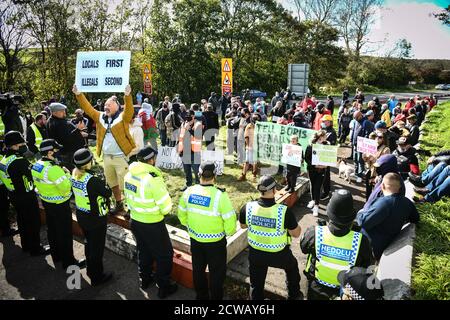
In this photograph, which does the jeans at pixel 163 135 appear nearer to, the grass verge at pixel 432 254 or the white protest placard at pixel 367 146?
the white protest placard at pixel 367 146

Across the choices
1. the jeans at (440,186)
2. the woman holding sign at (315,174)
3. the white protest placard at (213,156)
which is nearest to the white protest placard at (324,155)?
the woman holding sign at (315,174)

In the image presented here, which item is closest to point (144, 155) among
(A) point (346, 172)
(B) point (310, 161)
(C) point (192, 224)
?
(C) point (192, 224)

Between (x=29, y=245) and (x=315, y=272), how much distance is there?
5.22 m

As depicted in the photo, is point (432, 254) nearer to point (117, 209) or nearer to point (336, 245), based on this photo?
point (336, 245)

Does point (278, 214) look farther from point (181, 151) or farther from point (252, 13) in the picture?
point (252, 13)

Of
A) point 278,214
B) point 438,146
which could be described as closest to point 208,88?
point 438,146

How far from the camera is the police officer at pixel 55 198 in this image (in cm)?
490

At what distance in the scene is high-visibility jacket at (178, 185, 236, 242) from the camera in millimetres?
3779

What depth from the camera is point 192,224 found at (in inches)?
155

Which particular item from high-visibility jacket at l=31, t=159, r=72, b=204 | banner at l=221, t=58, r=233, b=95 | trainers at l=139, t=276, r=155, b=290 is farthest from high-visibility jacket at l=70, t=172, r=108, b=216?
banner at l=221, t=58, r=233, b=95

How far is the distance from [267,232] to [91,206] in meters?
2.66

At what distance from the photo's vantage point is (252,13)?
3184 cm

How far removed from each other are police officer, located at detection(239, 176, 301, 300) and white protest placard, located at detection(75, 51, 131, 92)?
10.7 feet

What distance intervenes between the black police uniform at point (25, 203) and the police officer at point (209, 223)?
3.30 metres
